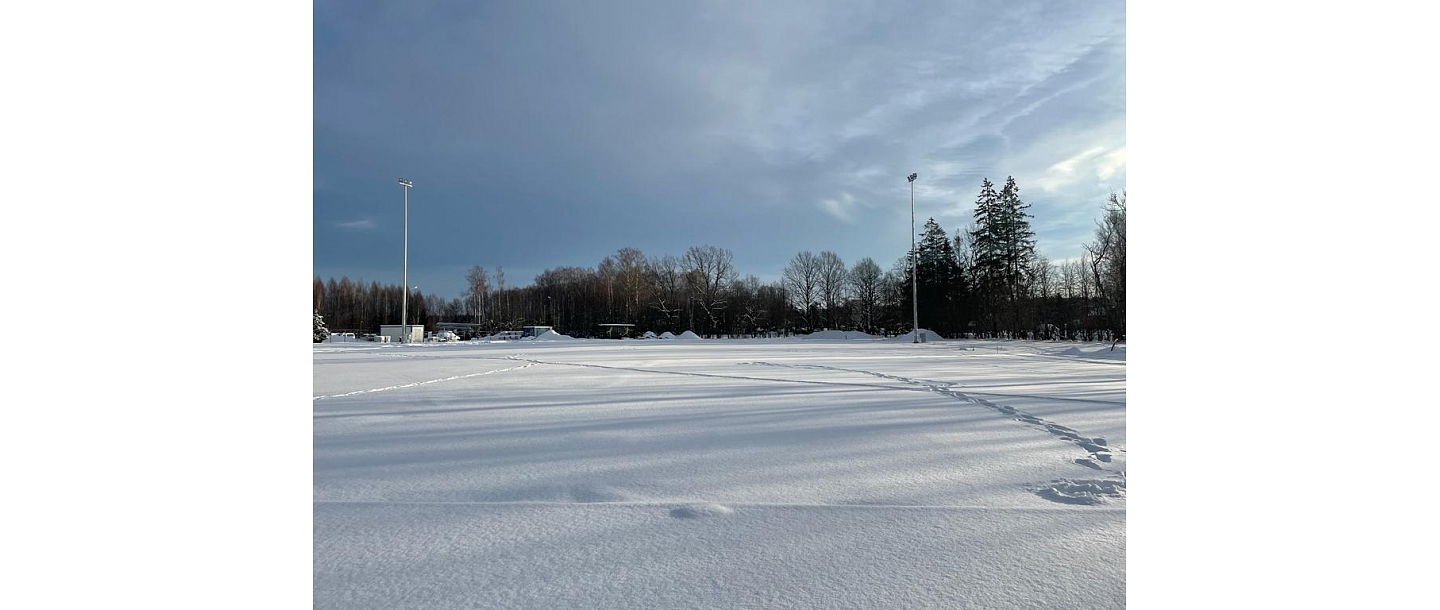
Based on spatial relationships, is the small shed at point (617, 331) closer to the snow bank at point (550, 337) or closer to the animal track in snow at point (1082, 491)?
the snow bank at point (550, 337)

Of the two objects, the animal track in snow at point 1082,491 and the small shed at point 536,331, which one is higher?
the animal track in snow at point 1082,491

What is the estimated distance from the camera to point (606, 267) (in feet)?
177

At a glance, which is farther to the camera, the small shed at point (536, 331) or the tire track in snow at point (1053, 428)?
the small shed at point (536, 331)

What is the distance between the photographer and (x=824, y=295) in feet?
166

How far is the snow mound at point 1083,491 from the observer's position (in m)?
2.38

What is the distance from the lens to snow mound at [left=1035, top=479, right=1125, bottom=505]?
7.81ft

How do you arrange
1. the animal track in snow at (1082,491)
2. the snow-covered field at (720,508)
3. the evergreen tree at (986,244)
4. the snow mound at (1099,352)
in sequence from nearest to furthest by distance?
1. the snow-covered field at (720,508)
2. the animal track in snow at (1082,491)
3. the snow mound at (1099,352)
4. the evergreen tree at (986,244)

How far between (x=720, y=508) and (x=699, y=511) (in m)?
0.08

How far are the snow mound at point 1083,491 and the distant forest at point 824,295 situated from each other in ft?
66.8

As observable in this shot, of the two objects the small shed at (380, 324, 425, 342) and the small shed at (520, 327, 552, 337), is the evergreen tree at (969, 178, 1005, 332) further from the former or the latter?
the small shed at (380, 324, 425, 342)

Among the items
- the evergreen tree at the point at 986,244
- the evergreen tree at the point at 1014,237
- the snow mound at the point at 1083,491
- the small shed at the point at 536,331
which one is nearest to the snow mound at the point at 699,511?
the snow mound at the point at 1083,491
